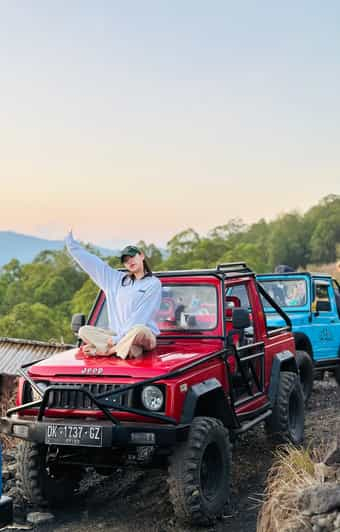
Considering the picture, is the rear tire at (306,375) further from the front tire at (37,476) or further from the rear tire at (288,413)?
the front tire at (37,476)

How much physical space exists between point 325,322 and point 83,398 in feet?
23.4

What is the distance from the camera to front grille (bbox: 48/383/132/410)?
231 inches

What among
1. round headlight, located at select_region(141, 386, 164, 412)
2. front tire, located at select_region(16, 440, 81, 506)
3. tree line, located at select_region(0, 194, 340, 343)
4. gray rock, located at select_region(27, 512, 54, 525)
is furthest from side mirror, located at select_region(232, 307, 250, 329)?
tree line, located at select_region(0, 194, 340, 343)

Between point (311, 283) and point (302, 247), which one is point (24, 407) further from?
point (302, 247)

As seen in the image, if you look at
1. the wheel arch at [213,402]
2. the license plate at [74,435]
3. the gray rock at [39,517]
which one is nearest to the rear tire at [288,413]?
the wheel arch at [213,402]

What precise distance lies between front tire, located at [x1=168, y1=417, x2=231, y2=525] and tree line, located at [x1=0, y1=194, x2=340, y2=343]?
52.2 m

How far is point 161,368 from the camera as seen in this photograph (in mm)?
5879

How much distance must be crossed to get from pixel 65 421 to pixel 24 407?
1.34 feet

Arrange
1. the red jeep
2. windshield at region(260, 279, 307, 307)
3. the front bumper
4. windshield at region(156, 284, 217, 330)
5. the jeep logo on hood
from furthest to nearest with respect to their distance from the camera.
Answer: windshield at region(260, 279, 307, 307) < windshield at region(156, 284, 217, 330) < the jeep logo on hood < the red jeep < the front bumper

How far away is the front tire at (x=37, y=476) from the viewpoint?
6.36 metres

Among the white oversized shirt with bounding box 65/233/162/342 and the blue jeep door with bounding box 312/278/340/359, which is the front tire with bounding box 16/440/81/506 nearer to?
the white oversized shirt with bounding box 65/233/162/342

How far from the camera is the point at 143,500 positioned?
681 centimetres

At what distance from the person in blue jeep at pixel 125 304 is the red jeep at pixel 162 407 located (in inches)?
5.6

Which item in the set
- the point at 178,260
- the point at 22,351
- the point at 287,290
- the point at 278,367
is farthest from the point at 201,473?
the point at 178,260
